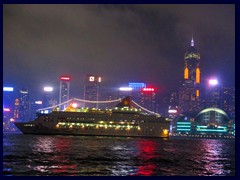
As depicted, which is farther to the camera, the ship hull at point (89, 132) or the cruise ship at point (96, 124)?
the cruise ship at point (96, 124)

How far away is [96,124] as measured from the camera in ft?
267

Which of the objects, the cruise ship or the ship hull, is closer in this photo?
the ship hull

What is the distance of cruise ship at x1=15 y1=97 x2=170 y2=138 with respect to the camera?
8044 cm

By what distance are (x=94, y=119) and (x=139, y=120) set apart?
1078cm

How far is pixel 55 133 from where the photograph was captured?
265 ft

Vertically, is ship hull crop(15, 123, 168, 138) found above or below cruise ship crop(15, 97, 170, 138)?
below

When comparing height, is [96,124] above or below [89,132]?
above

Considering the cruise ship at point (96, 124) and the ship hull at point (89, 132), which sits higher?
the cruise ship at point (96, 124)

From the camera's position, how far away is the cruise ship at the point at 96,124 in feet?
264

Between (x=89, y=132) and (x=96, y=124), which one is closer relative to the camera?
(x=89, y=132)
